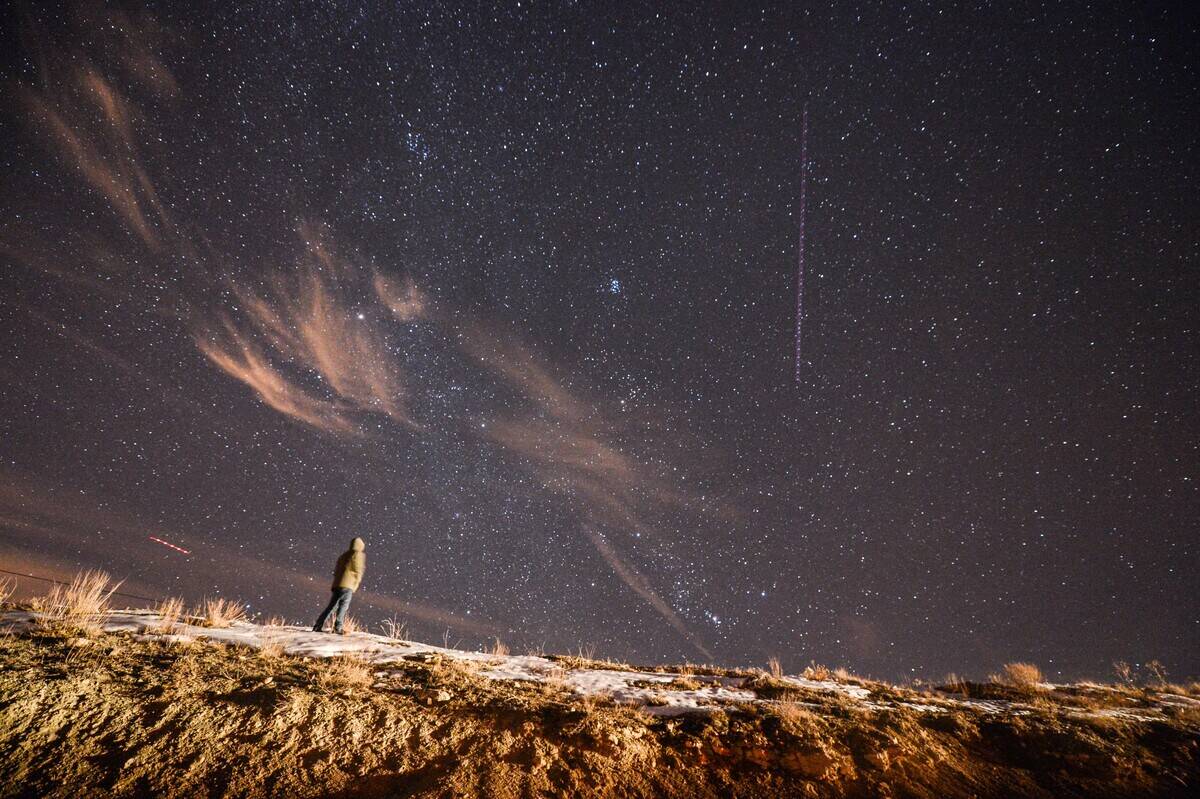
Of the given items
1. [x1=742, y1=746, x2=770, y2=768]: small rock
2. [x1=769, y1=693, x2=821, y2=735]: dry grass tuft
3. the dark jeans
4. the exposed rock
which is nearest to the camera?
the exposed rock

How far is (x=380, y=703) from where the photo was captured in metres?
4.70

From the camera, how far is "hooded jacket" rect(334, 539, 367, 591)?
355 inches

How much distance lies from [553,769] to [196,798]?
8.64ft

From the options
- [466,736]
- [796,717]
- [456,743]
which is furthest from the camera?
[796,717]

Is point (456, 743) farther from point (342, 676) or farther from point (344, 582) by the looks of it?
point (344, 582)

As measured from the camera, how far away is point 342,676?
5.25 meters

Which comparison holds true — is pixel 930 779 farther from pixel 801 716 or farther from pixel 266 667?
pixel 266 667

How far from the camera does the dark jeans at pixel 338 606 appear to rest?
27.9ft

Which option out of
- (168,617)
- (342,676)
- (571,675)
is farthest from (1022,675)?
(168,617)

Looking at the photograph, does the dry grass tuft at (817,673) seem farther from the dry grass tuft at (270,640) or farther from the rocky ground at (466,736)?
the dry grass tuft at (270,640)

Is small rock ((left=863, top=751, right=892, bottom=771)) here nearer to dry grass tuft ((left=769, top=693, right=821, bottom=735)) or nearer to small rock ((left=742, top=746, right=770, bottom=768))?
dry grass tuft ((left=769, top=693, right=821, bottom=735))

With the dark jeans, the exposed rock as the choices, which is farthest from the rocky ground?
the dark jeans

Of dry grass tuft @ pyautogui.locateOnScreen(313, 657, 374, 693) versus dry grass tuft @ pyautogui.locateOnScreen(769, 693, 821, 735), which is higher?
dry grass tuft @ pyautogui.locateOnScreen(769, 693, 821, 735)

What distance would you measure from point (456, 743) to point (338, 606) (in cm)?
590
